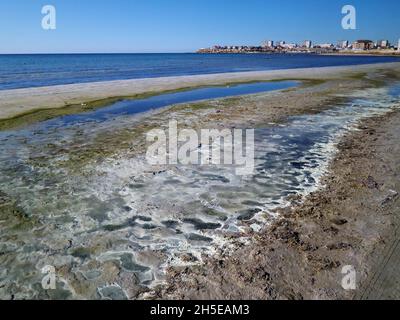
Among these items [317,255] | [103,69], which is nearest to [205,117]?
[317,255]

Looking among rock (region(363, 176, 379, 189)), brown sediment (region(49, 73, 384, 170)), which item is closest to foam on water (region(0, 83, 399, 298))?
brown sediment (region(49, 73, 384, 170))

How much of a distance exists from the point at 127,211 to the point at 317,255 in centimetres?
429

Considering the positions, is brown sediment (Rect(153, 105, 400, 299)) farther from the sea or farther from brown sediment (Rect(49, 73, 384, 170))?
the sea

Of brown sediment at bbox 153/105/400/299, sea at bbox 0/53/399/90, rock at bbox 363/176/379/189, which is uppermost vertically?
sea at bbox 0/53/399/90

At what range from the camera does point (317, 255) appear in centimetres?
608

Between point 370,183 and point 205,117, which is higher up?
point 205,117

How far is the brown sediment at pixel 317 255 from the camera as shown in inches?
205

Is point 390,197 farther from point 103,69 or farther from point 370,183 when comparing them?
point 103,69

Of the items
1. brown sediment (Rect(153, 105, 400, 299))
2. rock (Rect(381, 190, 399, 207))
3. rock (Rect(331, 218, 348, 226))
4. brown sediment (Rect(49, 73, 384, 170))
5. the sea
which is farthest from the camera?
the sea

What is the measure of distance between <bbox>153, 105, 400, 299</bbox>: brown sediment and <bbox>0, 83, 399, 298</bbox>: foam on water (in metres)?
0.43

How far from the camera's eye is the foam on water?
5.89m

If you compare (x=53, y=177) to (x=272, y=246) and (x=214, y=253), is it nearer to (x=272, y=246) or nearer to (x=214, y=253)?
(x=214, y=253)
